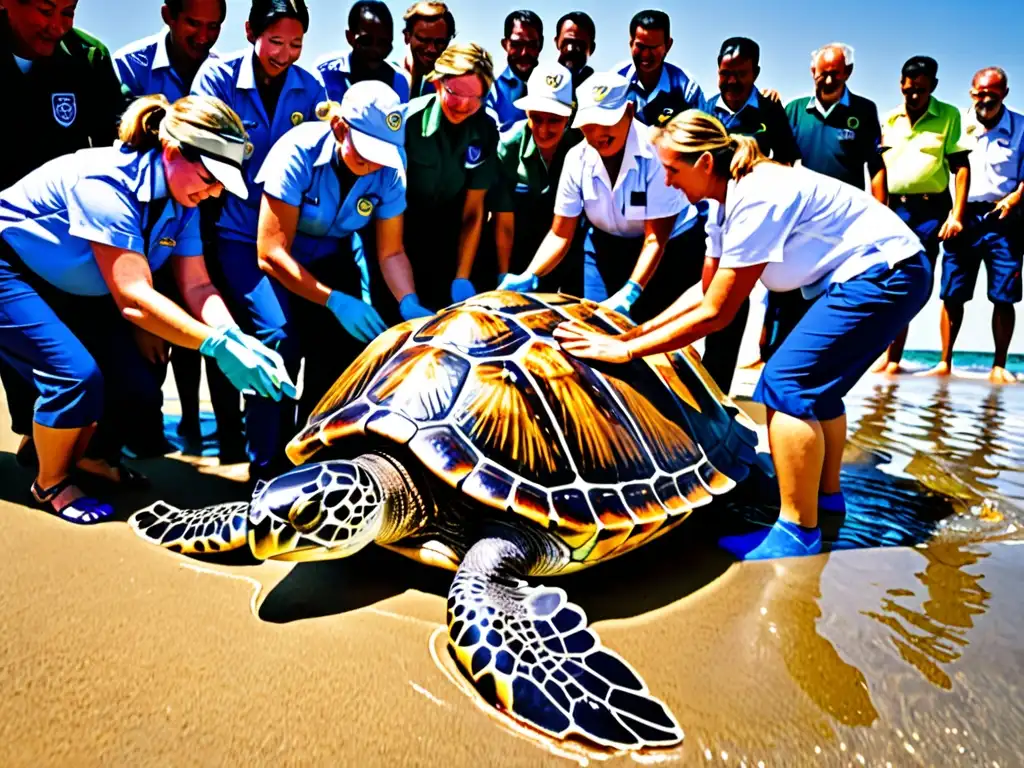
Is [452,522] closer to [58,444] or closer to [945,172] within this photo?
[58,444]

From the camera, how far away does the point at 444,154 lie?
11.6ft

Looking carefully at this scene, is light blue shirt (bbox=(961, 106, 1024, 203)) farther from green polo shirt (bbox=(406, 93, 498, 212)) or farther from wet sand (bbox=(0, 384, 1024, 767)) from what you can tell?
wet sand (bbox=(0, 384, 1024, 767))

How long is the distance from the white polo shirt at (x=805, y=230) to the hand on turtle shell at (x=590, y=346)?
449 mm

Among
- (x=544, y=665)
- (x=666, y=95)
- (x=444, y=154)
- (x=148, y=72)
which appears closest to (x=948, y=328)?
(x=666, y=95)

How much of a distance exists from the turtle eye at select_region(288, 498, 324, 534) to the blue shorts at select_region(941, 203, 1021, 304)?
6.41 m

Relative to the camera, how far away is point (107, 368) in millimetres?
3059

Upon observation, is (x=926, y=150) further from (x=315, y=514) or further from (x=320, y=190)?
(x=315, y=514)

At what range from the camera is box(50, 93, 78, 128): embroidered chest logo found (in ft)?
10.3

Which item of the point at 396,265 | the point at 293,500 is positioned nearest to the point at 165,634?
the point at 293,500

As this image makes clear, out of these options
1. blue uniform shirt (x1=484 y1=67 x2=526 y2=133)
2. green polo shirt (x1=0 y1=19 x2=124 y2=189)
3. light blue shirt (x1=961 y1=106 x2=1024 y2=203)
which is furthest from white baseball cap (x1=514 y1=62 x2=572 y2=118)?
light blue shirt (x1=961 y1=106 x2=1024 y2=203)

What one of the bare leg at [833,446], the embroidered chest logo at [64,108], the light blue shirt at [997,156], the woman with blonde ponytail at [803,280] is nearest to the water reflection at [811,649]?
the woman with blonde ponytail at [803,280]

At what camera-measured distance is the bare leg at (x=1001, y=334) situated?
6281 mm

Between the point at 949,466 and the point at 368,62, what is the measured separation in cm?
363

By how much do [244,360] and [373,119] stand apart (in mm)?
1125
